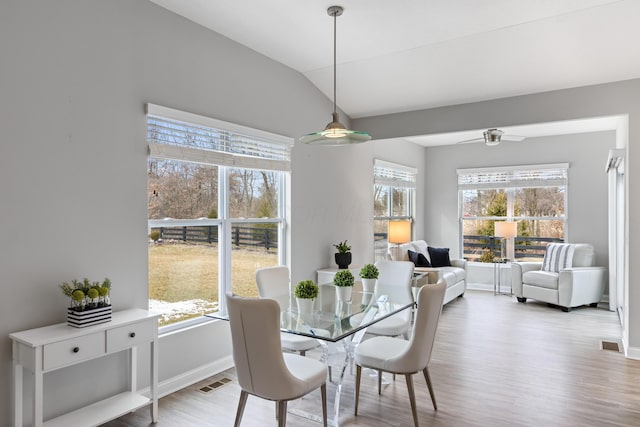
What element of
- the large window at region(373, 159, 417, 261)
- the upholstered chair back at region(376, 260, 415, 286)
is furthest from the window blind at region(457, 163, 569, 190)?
the upholstered chair back at region(376, 260, 415, 286)

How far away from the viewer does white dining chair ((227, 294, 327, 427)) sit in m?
2.20

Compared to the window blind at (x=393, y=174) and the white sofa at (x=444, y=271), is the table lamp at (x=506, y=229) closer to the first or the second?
the white sofa at (x=444, y=271)

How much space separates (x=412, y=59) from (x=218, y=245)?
103 inches

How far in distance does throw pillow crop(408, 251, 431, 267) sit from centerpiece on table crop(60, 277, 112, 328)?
4.80 meters

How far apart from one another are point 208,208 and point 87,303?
138 cm

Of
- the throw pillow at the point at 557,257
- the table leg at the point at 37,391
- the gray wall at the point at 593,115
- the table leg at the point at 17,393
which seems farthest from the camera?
the throw pillow at the point at 557,257

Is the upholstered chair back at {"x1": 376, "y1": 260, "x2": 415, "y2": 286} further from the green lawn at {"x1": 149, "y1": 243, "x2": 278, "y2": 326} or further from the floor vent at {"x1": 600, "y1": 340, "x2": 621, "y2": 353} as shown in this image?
the floor vent at {"x1": 600, "y1": 340, "x2": 621, "y2": 353}

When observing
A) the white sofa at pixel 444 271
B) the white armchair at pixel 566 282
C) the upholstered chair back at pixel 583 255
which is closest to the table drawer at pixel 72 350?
the white sofa at pixel 444 271

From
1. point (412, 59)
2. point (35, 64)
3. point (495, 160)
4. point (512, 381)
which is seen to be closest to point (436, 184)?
point (495, 160)

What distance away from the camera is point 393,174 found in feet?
23.1

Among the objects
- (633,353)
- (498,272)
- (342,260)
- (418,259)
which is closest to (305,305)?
(342,260)

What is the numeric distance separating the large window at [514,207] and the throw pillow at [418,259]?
6.13ft

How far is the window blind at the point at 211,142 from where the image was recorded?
10.4 feet

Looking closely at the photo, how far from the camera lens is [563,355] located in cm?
410
